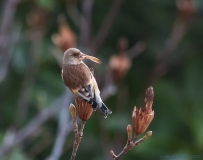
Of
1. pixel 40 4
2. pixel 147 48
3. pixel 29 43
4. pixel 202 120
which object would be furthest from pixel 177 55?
pixel 40 4

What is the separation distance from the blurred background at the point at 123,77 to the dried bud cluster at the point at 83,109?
8.12ft

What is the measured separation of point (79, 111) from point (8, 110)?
3.65m

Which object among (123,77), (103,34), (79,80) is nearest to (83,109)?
(79,80)

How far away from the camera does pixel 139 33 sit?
565 centimetres

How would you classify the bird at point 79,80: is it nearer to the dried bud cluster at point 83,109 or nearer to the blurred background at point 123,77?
the dried bud cluster at point 83,109

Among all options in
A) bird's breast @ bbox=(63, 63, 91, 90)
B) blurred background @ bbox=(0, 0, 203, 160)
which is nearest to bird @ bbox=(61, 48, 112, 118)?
bird's breast @ bbox=(63, 63, 91, 90)

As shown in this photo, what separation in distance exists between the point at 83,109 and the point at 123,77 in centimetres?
295

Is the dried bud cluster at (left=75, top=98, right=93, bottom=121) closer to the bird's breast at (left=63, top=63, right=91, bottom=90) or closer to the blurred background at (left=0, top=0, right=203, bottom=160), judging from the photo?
the bird's breast at (left=63, top=63, right=91, bottom=90)

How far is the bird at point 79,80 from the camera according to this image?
4.93 feet

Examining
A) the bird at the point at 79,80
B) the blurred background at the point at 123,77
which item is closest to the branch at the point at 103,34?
the blurred background at the point at 123,77

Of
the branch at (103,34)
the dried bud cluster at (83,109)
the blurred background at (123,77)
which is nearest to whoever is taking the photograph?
the dried bud cluster at (83,109)

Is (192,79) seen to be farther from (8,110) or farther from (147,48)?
(8,110)

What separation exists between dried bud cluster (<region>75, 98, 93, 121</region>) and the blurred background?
248 centimetres

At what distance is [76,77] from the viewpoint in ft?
4.98
